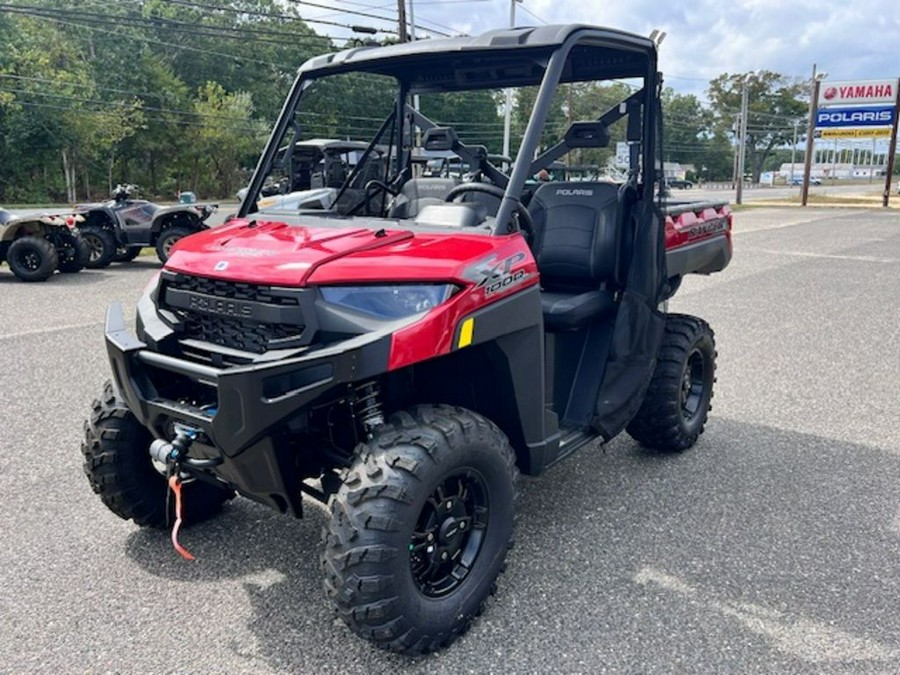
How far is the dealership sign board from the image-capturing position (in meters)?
36.8

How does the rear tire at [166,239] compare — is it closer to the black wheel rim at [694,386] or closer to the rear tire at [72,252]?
the rear tire at [72,252]

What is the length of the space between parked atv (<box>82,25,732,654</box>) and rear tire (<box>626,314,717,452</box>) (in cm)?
30

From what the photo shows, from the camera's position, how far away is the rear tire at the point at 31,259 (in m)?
10.7

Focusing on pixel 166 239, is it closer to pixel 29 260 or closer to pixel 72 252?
pixel 72 252

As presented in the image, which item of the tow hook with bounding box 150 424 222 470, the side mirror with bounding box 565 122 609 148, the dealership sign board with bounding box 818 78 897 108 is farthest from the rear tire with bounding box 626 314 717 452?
the dealership sign board with bounding box 818 78 897 108

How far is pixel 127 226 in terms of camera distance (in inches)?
477

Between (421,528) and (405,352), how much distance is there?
0.64 m

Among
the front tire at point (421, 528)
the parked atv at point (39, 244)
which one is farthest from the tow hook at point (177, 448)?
the parked atv at point (39, 244)

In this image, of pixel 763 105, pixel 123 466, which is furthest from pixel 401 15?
pixel 763 105

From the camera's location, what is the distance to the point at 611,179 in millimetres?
4199

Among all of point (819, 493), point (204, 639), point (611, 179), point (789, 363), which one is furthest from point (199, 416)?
point (789, 363)

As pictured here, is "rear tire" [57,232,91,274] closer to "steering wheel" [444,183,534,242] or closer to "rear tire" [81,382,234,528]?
"rear tire" [81,382,234,528]

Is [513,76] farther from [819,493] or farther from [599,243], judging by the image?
[819,493]

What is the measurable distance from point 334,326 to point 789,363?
5202 mm
